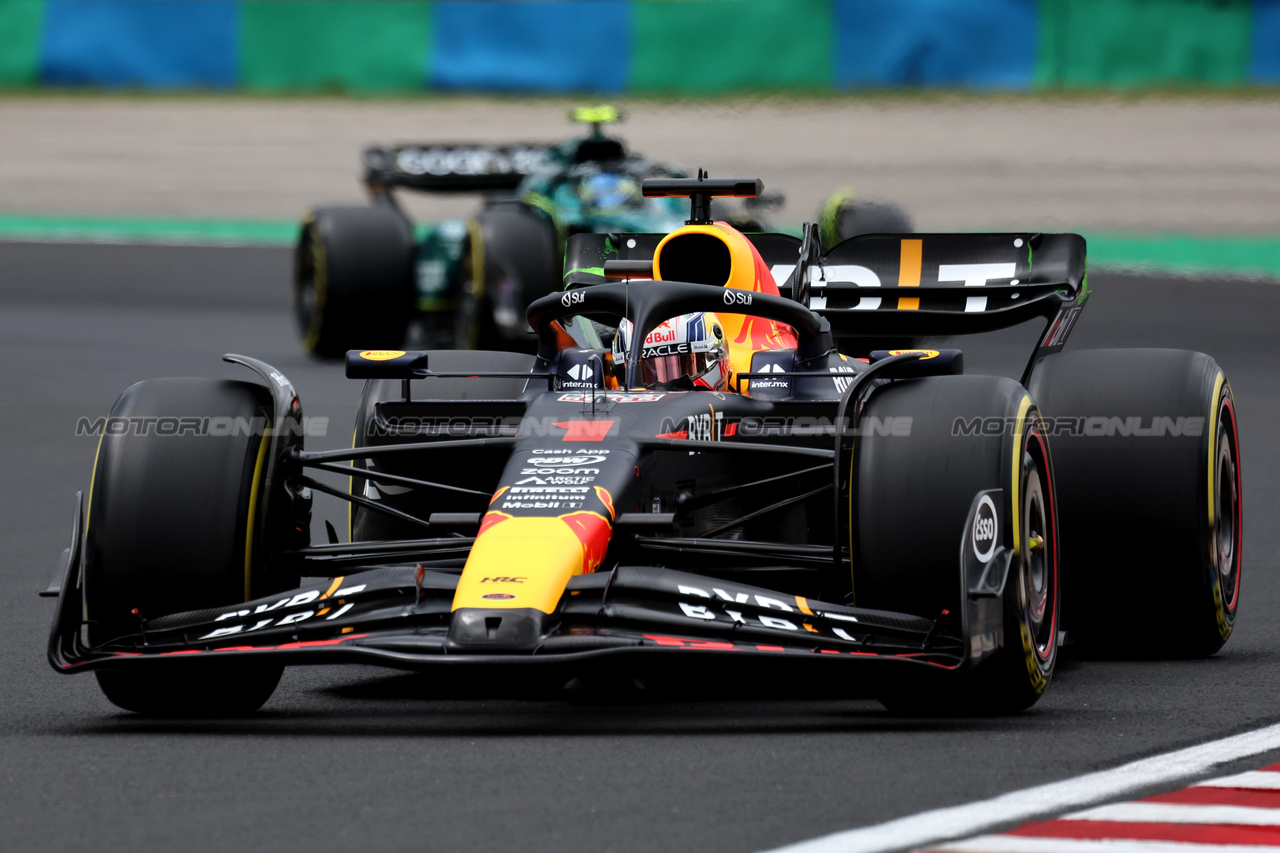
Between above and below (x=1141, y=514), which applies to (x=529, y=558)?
above

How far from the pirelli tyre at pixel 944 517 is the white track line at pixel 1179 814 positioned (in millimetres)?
946

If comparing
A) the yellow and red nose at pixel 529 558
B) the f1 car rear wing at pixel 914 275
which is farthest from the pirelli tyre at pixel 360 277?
the yellow and red nose at pixel 529 558

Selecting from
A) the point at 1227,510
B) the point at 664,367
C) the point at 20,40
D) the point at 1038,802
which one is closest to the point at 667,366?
the point at 664,367

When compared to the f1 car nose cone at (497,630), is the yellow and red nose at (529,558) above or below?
above

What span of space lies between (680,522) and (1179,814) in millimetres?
2213

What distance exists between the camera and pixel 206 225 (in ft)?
99.3

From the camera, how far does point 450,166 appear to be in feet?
64.3

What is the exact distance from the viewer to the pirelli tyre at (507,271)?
688 inches

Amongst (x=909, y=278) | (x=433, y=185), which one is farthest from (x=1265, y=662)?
(x=433, y=185)

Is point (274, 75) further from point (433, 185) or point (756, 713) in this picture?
point (756, 713)

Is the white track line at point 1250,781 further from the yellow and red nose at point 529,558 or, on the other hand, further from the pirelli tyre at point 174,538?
the pirelli tyre at point 174,538

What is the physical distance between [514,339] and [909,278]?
27.1 ft

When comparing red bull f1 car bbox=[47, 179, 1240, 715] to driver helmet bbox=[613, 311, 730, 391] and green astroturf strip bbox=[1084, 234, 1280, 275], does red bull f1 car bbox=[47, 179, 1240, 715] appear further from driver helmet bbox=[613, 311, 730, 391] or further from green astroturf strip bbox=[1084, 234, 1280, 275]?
green astroturf strip bbox=[1084, 234, 1280, 275]

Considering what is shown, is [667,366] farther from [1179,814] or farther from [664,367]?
[1179,814]
